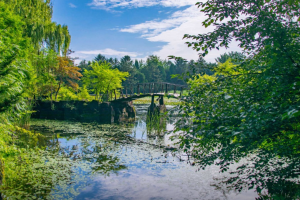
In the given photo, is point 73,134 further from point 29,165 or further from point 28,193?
point 28,193

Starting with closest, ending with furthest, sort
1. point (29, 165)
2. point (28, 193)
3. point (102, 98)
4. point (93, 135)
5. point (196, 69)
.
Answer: point (196, 69) < point (28, 193) < point (29, 165) < point (93, 135) < point (102, 98)

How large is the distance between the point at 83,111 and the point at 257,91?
1686 cm

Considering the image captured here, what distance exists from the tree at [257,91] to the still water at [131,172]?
742 mm

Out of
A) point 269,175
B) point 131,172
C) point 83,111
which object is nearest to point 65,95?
point 83,111

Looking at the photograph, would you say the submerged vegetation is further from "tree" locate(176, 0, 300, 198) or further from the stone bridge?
the stone bridge

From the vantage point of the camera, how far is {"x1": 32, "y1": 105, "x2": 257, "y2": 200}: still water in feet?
17.9

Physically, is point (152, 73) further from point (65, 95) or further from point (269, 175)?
point (269, 175)

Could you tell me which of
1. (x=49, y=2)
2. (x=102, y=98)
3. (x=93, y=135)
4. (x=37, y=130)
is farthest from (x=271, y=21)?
(x=102, y=98)

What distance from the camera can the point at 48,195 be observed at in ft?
16.9

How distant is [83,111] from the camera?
726 inches

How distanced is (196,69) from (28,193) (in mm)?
4494

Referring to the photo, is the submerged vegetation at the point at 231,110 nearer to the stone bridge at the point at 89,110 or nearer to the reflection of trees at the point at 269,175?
the reflection of trees at the point at 269,175

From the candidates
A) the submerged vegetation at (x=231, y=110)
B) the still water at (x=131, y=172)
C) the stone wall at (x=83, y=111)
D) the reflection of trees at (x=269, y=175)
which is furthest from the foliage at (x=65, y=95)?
the reflection of trees at (x=269, y=175)

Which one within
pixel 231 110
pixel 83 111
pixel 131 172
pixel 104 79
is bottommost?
pixel 131 172
